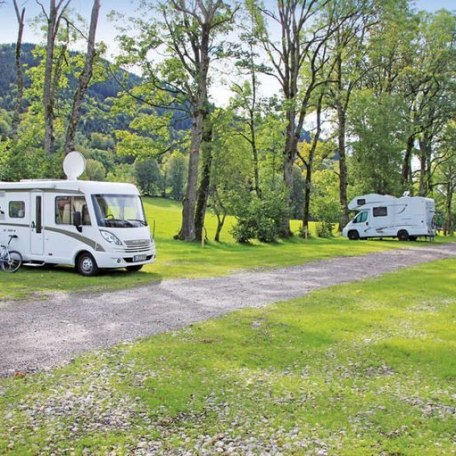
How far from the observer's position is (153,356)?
6371 millimetres

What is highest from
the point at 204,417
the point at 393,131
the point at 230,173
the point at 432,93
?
the point at 432,93

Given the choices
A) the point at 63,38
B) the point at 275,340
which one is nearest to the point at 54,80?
the point at 63,38

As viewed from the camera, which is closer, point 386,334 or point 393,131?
point 386,334

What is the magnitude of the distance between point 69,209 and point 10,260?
7.43 ft

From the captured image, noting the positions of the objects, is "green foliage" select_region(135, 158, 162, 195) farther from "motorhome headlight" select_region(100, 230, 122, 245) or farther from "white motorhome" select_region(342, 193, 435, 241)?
"motorhome headlight" select_region(100, 230, 122, 245)

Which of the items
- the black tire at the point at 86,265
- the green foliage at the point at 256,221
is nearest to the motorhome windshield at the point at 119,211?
the black tire at the point at 86,265

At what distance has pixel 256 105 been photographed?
31.1 meters

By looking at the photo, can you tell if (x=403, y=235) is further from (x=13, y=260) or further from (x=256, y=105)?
(x=13, y=260)

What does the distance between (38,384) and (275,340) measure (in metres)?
3.27

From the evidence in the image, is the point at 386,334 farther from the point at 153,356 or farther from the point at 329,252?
the point at 329,252

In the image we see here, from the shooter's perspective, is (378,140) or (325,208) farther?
(325,208)

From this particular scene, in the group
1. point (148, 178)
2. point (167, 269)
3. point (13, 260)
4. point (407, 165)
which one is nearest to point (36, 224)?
point (13, 260)

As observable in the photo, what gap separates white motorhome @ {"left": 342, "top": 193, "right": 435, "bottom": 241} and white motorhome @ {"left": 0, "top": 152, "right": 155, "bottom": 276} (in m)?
21.0

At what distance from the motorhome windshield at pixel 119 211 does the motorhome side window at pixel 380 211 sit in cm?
2115
